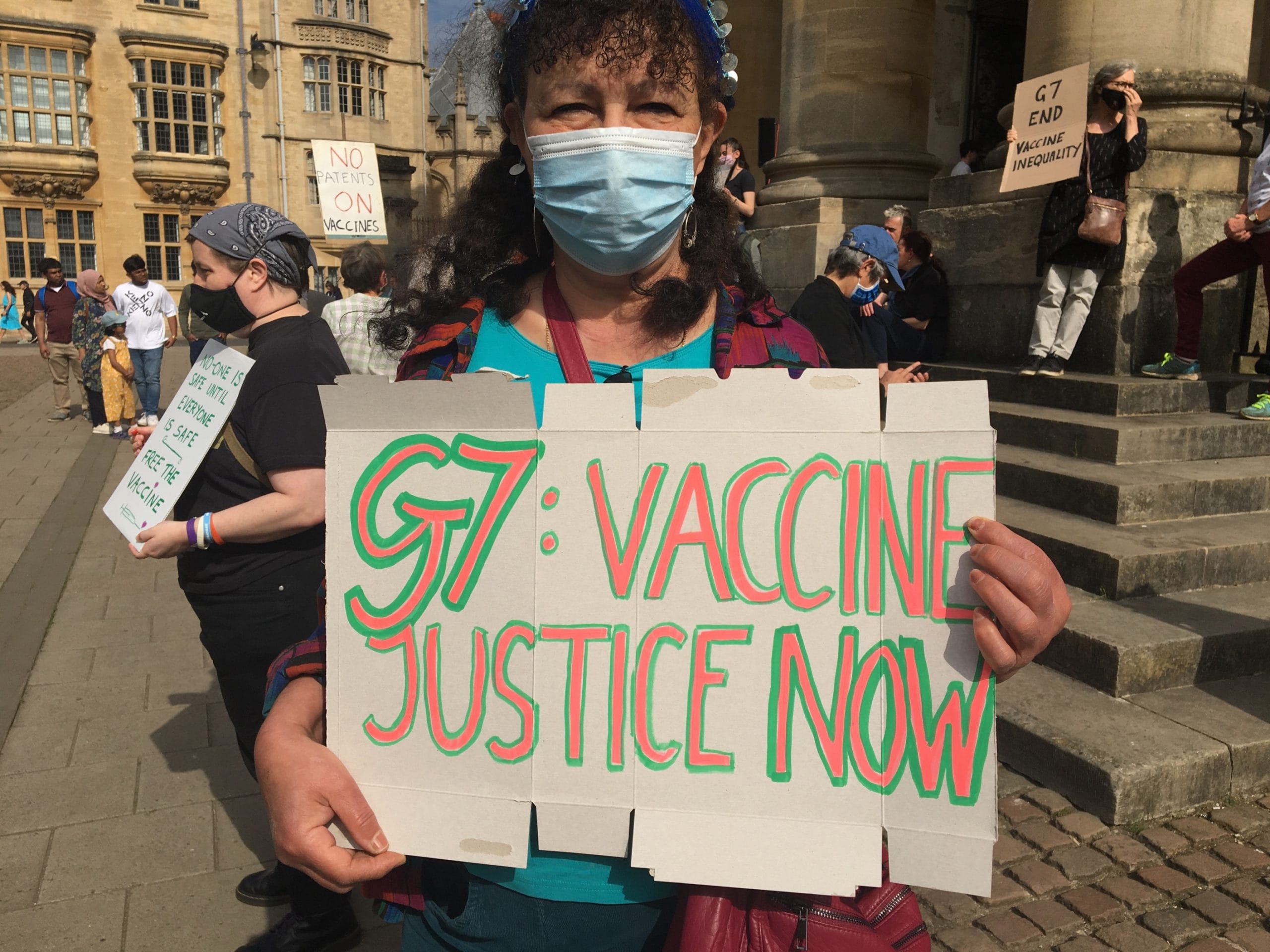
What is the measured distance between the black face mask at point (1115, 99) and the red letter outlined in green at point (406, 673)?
5846 mm

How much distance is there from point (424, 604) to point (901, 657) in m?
0.61

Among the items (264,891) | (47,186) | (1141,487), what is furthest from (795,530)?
(47,186)

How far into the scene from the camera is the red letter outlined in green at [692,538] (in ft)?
4.03

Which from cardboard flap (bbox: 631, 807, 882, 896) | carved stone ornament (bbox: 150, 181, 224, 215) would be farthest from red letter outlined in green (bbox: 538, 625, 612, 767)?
carved stone ornament (bbox: 150, 181, 224, 215)

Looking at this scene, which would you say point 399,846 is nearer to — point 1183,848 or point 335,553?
point 335,553

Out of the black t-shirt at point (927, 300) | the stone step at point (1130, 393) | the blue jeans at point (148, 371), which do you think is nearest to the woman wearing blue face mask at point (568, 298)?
the stone step at point (1130, 393)

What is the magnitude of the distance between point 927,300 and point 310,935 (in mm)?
5831

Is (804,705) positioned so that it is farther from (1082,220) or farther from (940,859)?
(1082,220)

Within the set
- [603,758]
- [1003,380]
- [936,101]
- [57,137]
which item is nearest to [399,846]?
[603,758]

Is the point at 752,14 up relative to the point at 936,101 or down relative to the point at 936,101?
up

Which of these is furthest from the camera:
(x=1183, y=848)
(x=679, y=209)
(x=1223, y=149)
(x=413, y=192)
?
(x=413, y=192)

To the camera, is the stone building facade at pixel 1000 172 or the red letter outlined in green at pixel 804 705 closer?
the red letter outlined in green at pixel 804 705

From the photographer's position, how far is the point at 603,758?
1.23 metres

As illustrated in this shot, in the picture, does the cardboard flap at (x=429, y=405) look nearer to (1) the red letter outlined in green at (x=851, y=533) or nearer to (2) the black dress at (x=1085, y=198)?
(1) the red letter outlined in green at (x=851, y=533)
